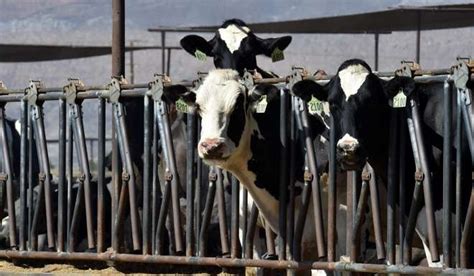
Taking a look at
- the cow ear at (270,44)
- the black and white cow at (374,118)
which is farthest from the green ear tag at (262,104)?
the cow ear at (270,44)

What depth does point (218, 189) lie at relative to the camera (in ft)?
34.8

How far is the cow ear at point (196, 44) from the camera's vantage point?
42.9 ft

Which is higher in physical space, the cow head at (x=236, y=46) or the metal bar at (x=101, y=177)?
the cow head at (x=236, y=46)

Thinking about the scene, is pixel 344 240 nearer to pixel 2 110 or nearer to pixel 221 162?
pixel 221 162

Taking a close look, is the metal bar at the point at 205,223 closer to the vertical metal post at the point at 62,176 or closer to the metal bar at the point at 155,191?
the metal bar at the point at 155,191

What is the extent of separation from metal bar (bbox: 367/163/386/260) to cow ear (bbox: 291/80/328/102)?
64 cm

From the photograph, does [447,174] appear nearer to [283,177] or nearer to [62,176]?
[283,177]

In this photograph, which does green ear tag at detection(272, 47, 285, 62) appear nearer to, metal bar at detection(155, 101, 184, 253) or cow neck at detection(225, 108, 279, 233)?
metal bar at detection(155, 101, 184, 253)

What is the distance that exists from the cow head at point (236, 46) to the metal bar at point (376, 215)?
10.3 ft

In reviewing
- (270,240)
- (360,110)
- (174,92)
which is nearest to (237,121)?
(174,92)

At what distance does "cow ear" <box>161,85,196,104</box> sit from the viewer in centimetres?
1040

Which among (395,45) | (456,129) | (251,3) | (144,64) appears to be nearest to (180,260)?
(456,129)

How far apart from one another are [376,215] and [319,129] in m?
1.31

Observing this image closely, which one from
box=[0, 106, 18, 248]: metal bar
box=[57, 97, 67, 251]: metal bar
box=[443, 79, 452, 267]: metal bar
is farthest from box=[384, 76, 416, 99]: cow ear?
box=[0, 106, 18, 248]: metal bar
